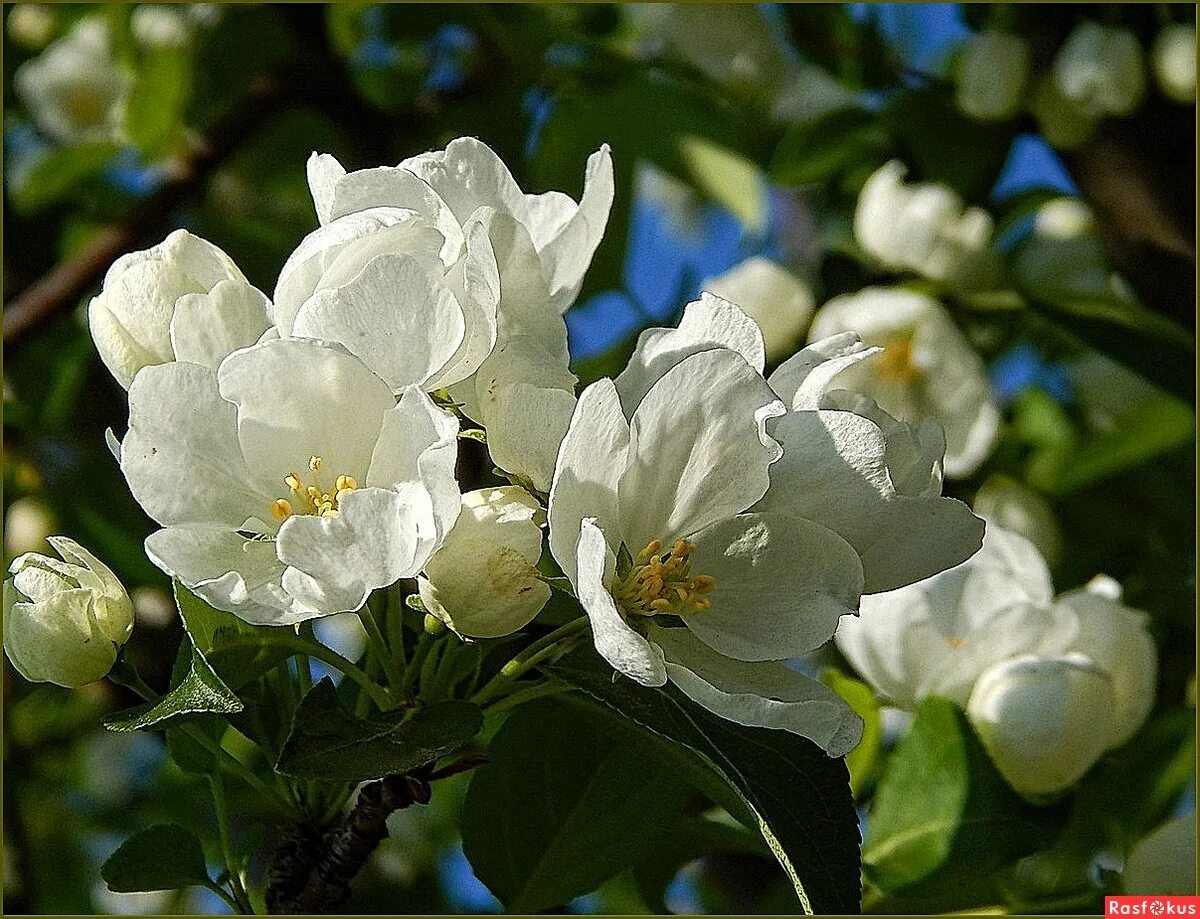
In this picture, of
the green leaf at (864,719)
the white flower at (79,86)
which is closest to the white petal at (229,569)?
the green leaf at (864,719)

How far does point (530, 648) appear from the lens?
67cm

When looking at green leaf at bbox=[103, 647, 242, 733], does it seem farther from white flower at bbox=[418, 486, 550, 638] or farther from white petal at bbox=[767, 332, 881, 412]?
white petal at bbox=[767, 332, 881, 412]

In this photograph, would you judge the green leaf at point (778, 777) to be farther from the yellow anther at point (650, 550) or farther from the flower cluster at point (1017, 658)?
the flower cluster at point (1017, 658)

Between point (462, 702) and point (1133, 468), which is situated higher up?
Result: point (462, 702)

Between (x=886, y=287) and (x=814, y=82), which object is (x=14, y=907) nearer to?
(x=886, y=287)

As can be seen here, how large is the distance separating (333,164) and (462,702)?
0.95 feet

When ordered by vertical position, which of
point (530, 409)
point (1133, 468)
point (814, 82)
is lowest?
point (1133, 468)

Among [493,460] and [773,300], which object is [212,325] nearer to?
[493,460]

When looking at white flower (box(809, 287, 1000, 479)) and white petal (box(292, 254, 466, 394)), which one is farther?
white flower (box(809, 287, 1000, 479))

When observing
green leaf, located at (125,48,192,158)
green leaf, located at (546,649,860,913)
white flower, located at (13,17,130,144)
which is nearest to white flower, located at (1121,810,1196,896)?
green leaf, located at (546,649,860,913)

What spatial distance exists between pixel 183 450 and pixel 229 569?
6cm

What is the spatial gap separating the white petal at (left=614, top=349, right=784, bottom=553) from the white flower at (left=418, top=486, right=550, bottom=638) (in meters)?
→ 0.06

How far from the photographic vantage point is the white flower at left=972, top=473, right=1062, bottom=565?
149cm

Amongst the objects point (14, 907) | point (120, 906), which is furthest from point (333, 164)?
point (120, 906)
